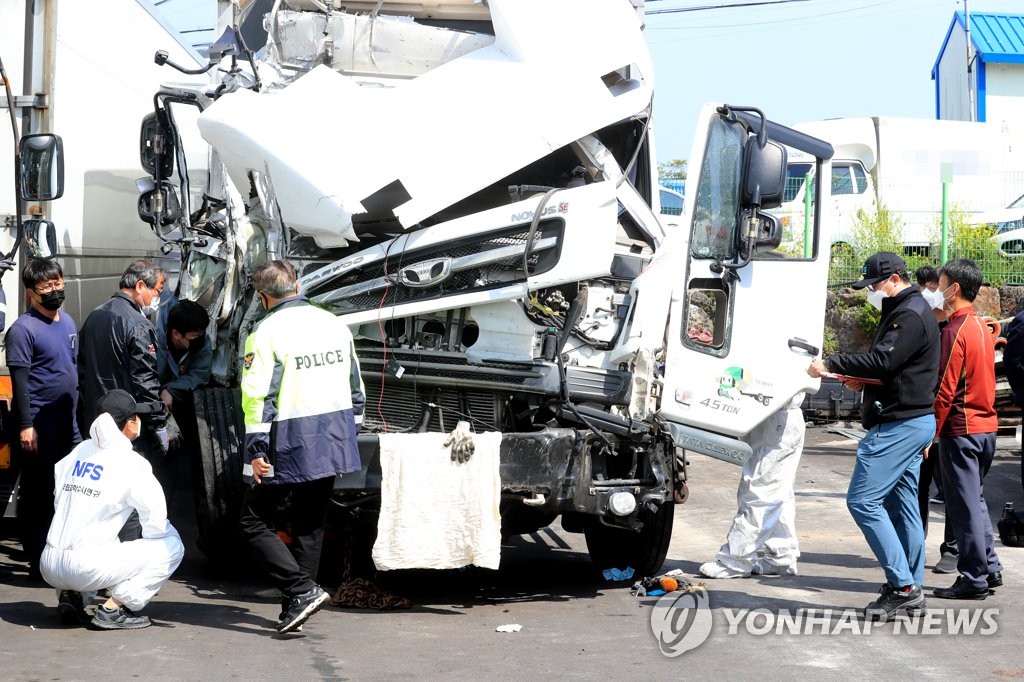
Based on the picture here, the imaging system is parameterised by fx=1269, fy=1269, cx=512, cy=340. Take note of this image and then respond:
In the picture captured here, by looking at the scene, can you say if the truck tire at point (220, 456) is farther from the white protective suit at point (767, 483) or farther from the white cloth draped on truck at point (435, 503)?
the white protective suit at point (767, 483)

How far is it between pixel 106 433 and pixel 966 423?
14.4 ft

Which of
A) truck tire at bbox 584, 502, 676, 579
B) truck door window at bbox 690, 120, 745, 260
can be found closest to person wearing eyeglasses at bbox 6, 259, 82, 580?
truck tire at bbox 584, 502, 676, 579

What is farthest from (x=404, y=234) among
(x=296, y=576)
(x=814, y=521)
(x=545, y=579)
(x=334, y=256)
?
(x=814, y=521)

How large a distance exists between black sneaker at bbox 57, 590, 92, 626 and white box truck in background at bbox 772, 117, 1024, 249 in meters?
12.9

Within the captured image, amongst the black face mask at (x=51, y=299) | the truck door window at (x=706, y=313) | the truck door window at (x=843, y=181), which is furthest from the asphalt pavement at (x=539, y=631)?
the truck door window at (x=843, y=181)

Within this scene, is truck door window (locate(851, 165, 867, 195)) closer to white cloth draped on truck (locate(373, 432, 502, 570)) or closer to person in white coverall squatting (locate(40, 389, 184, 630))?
white cloth draped on truck (locate(373, 432, 502, 570))

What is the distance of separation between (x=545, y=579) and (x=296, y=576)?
192 centimetres

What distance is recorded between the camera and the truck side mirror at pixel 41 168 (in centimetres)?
692

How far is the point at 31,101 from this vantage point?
7199mm

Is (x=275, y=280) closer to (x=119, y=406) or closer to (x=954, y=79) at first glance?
(x=119, y=406)

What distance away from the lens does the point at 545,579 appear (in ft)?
24.2

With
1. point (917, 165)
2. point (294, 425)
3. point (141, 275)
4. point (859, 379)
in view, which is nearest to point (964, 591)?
point (859, 379)

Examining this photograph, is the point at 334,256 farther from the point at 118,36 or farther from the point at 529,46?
the point at 118,36

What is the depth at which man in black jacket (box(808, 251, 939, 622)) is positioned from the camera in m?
6.15
